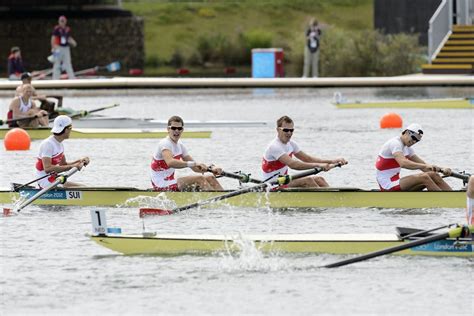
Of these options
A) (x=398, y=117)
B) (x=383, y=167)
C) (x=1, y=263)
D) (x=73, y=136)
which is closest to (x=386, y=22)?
(x=398, y=117)

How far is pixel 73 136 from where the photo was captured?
31.7 metres

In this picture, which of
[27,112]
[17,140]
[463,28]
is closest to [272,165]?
[17,140]

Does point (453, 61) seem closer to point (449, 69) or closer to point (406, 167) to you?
point (449, 69)

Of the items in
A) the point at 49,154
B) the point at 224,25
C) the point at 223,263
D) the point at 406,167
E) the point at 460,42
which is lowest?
the point at 223,263

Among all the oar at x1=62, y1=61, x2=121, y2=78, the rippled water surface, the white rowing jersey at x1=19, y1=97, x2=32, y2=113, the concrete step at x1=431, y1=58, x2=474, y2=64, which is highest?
the oar at x1=62, y1=61, x2=121, y2=78

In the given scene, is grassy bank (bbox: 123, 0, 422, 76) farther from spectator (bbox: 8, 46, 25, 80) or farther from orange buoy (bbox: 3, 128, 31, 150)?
orange buoy (bbox: 3, 128, 31, 150)

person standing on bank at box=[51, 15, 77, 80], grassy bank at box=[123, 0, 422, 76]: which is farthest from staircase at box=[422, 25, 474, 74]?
person standing on bank at box=[51, 15, 77, 80]

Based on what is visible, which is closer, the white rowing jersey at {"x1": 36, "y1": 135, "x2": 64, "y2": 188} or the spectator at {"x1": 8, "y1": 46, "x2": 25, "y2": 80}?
the white rowing jersey at {"x1": 36, "y1": 135, "x2": 64, "y2": 188}

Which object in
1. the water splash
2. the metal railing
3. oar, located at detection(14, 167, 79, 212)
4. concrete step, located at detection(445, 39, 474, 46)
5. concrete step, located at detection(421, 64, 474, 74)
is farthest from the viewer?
concrete step, located at detection(445, 39, 474, 46)

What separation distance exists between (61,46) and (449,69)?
12.7 m

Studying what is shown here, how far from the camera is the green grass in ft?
214

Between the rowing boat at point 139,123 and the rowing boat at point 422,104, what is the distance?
20.8 ft

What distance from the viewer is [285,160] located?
1975cm

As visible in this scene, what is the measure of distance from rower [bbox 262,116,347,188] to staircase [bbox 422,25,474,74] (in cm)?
2476
